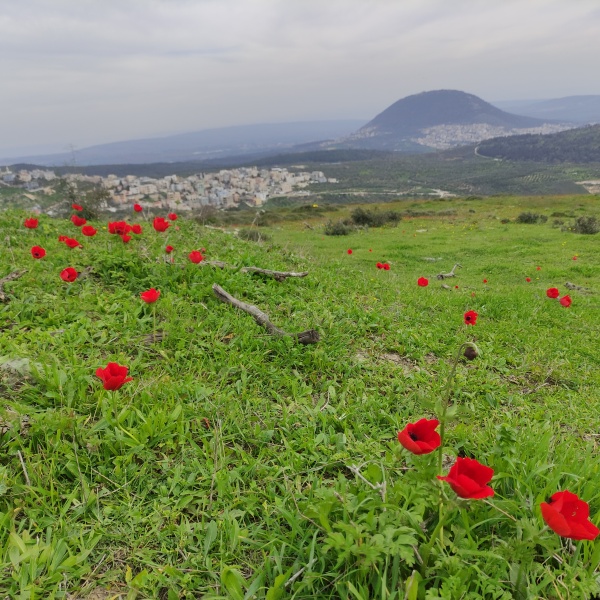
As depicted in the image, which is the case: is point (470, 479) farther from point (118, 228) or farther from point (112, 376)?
point (118, 228)

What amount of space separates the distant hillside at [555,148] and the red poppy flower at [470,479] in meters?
131

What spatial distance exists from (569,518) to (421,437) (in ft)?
1.78

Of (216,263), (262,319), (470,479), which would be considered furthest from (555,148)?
(470,479)

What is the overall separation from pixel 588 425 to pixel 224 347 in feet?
10.1

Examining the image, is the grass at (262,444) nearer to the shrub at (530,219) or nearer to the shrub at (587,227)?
the shrub at (587,227)

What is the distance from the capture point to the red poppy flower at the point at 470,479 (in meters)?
1.30

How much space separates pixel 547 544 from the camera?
57.2 inches

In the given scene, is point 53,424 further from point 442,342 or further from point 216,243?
point 216,243

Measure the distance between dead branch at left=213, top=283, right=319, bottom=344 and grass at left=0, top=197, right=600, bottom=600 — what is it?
0.28 feet

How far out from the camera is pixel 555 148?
113500 mm

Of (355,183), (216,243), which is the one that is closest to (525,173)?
(355,183)

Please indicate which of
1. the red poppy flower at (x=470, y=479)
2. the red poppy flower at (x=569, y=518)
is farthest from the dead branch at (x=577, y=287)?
the red poppy flower at (x=470, y=479)

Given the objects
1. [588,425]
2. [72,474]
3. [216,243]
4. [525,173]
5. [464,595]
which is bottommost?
[588,425]

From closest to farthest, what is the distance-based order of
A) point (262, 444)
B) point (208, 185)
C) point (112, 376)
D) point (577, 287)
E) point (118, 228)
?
point (112, 376)
point (262, 444)
point (118, 228)
point (577, 287)
point (208, 185)
